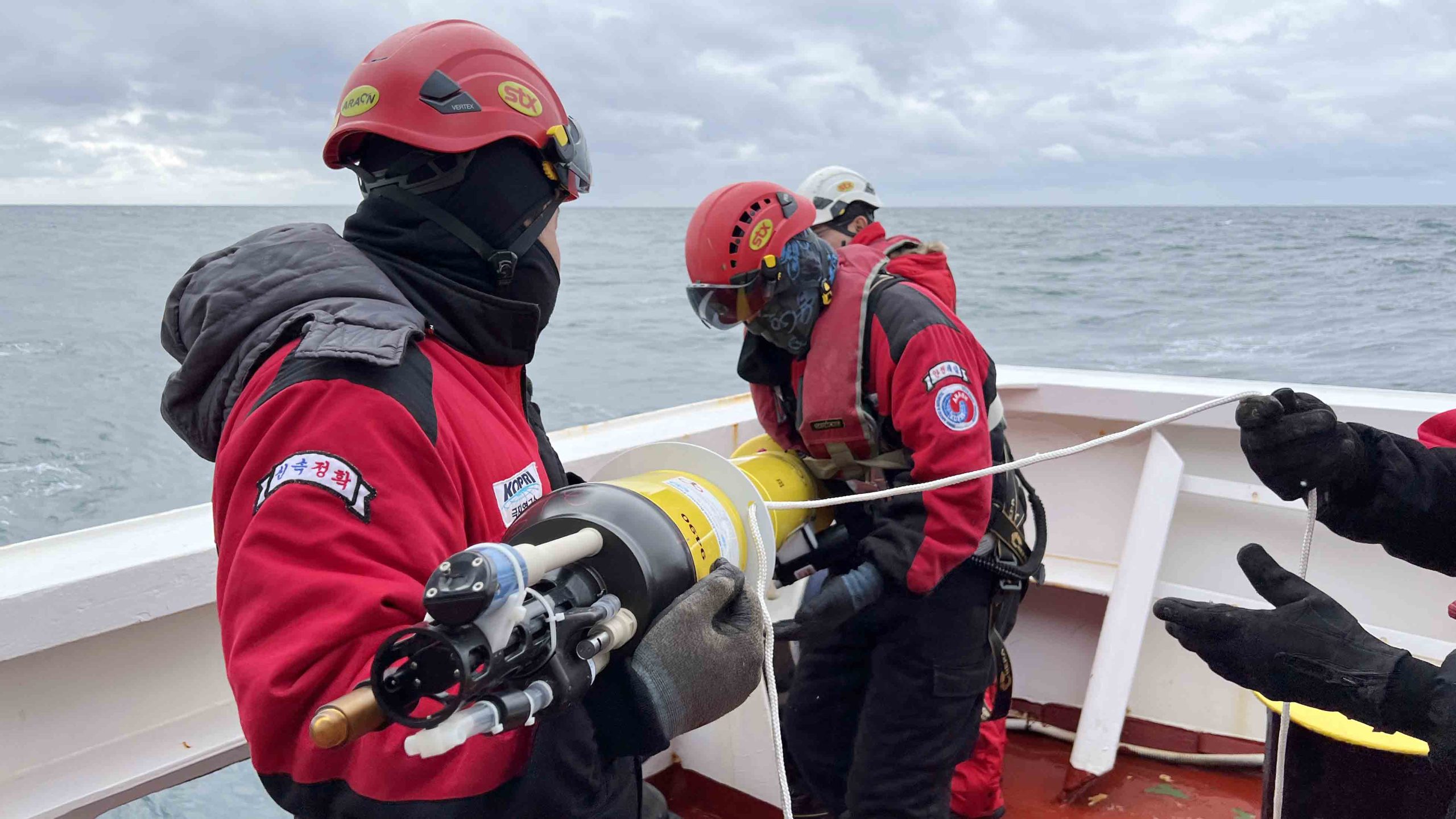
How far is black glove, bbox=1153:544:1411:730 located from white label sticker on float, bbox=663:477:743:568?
0.68 meters

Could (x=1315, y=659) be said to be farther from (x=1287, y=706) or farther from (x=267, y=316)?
(x=267, y=316)

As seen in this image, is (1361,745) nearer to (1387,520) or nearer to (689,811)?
(1387,520)

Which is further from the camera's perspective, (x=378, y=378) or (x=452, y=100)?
(x=452, y=100)

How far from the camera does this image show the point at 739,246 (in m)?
2.84

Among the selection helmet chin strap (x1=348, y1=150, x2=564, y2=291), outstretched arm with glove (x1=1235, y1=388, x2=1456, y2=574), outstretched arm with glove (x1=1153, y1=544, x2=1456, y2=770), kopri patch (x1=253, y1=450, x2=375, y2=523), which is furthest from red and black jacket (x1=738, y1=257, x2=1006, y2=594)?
kopri patch (x1=253, y1=450, x2=375, y2=523)

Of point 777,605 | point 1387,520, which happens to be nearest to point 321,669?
point 777,605

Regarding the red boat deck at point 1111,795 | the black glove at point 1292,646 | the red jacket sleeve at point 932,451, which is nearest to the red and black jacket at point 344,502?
the black glove at point 1292,646

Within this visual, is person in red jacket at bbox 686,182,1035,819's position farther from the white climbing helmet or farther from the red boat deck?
the white climbing helmet

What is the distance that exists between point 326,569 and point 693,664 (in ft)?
→ 1.37

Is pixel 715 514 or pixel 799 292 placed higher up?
pixel 799 292

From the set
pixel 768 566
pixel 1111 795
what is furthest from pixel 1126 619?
pixel 768 566

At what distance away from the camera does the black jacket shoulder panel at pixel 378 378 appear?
1118mm

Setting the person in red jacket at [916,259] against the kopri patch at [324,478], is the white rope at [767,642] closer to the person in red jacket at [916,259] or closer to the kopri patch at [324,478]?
the kopri patch at [324,478]

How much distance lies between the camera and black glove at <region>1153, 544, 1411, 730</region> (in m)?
1.49
